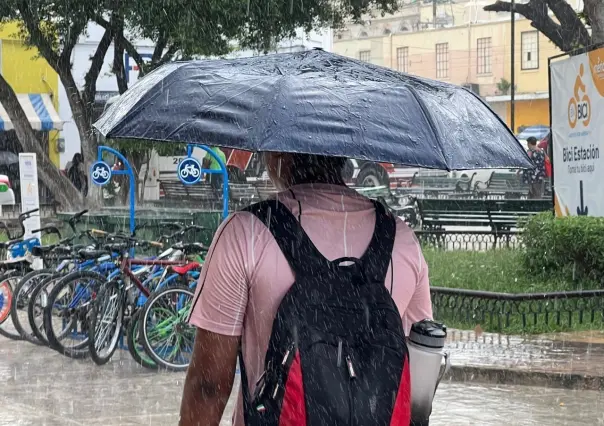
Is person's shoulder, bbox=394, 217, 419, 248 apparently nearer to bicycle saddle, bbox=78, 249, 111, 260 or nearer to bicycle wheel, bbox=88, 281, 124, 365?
bicycle wheel, bbox=88, 281, 124, 365

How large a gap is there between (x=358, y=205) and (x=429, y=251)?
1321 cm

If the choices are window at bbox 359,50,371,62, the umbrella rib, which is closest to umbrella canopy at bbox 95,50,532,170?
the umbrella rib

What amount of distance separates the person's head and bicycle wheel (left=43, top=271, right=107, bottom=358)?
645cm

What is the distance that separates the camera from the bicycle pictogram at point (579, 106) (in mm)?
12750

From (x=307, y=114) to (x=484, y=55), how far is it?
6232 centimetres

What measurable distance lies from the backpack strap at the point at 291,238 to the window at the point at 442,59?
6339cm

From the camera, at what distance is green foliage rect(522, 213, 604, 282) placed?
1178cm

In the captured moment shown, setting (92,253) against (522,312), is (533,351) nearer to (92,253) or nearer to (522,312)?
(522,312)

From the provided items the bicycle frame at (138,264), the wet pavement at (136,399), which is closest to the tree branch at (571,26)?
the wet pavement at (136,399)

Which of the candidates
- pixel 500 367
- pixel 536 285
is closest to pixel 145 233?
pixel 536 285

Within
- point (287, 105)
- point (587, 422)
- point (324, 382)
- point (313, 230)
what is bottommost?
point (587, 422)

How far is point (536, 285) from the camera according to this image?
40.0 ft

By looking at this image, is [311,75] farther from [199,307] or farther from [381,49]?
[381,49]

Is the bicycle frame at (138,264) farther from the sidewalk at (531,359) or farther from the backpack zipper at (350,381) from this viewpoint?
the backpack zipper at (350,381)
